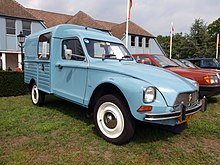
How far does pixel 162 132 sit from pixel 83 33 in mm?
2876

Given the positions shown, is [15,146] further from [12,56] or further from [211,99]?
[12,56]

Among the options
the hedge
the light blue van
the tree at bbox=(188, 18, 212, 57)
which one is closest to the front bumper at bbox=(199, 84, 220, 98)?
the light blue van

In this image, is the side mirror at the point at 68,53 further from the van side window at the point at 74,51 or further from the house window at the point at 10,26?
the house window at the point at 10,26

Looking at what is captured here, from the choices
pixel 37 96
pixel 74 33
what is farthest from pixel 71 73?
pixel 37 96

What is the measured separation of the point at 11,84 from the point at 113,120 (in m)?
6.63

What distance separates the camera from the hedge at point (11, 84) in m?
8.17

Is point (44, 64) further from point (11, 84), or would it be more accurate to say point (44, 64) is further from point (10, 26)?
point (10, 26)

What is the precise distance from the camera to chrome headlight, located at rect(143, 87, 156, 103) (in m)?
3.00

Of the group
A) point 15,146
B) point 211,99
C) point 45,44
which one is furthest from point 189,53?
point 15,146

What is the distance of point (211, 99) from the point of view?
25.8ft

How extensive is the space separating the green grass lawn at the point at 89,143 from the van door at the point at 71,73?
0.74m

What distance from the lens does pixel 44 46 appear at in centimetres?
558

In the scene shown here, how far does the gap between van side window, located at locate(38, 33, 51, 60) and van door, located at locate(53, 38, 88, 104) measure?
0.64 meters

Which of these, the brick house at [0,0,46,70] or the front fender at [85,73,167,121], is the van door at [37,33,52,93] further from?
the brick house at [0,0,46,70]
